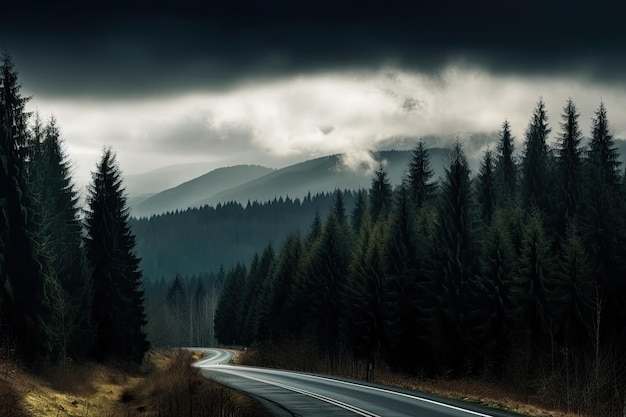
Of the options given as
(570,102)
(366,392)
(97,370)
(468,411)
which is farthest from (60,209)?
(570,102)

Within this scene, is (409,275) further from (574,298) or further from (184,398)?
(184,398)

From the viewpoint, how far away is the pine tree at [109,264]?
51.8m

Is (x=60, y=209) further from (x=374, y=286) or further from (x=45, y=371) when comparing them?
→ (x=374, y=286)

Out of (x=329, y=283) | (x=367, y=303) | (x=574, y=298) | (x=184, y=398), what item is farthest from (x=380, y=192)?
(x=184, y=398)

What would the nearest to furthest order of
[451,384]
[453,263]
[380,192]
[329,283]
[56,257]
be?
[451,384] → [56,257] → [453,263] → [329,283] → [380,192]

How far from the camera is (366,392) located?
27.7m

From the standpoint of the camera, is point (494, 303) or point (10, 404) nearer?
point (10, 404)

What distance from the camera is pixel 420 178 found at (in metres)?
75.5

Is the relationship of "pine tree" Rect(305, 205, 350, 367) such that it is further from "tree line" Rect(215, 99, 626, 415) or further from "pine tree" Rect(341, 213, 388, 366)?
"pine tree" Rect(341, 213, 388, 366)

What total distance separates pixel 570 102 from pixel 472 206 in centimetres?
2516

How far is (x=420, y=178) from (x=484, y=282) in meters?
29.4

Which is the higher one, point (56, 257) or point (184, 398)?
point (56, 257)

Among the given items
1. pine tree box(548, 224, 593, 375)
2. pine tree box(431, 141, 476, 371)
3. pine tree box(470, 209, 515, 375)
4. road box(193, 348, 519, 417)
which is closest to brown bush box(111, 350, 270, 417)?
road box(193, 348, 519, 417)

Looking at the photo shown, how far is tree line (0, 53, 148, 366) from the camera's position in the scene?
3588 centimetres
